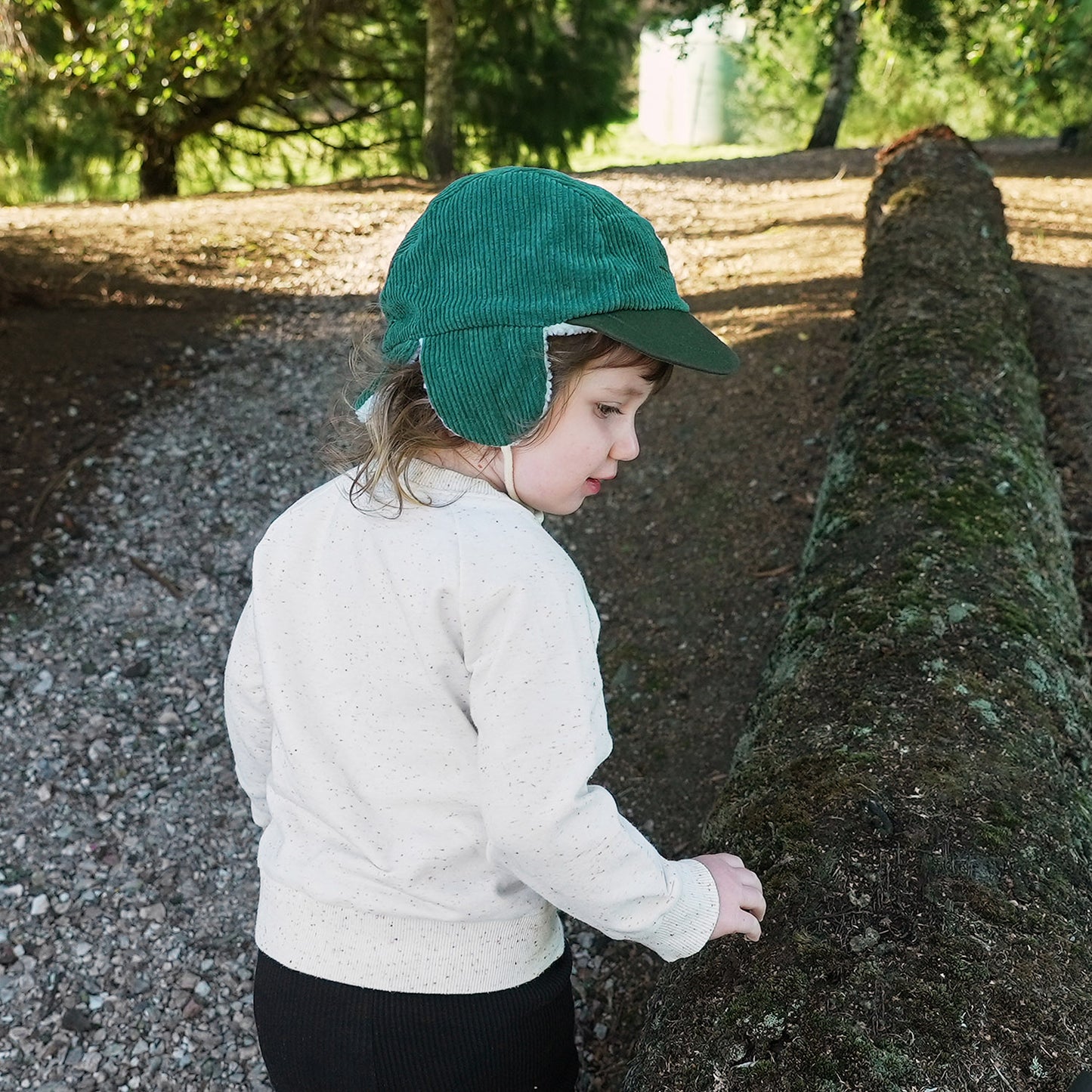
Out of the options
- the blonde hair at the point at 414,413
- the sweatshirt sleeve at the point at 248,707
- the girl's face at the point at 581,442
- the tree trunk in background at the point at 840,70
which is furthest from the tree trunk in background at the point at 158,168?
the girl's face at the point at 581,442

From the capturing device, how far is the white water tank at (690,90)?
22.6 m

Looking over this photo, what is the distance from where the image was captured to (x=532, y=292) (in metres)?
1.40

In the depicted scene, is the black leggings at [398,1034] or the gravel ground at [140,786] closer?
the black leggings at [398,1034]

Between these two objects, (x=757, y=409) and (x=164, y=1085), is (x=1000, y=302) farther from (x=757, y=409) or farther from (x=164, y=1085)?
(x=164, y=1085)

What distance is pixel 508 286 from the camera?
1.41m

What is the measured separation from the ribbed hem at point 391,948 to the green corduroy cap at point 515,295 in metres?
0.75

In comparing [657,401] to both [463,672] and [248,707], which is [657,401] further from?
[463,672]

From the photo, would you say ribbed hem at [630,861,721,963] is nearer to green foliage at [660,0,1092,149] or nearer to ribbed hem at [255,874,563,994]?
ribbed hem at [255,874,563,994]

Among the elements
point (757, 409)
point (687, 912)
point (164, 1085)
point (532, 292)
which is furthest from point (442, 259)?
point (757, 409)

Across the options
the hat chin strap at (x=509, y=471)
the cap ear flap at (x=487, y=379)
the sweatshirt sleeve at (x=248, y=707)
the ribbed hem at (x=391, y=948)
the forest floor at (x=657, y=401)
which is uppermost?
the cap ear flap at (x=487, y=379)

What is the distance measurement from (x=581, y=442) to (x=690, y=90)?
945 inches

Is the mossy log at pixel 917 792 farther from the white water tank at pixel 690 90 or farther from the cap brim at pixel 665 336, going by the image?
the white water tank at pixel 690 90

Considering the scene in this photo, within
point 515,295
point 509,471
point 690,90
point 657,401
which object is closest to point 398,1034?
point 509,471

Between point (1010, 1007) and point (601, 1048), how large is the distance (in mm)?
1193
